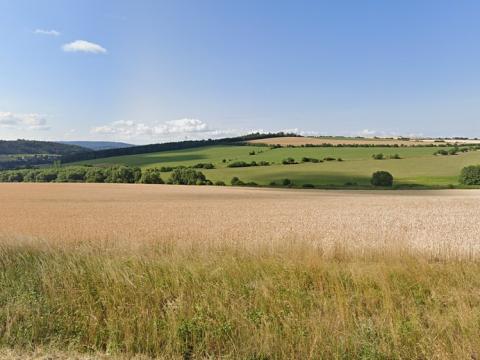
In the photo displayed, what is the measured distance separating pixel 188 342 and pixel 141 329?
0.68 m

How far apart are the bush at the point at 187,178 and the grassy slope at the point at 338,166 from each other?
3.43 m

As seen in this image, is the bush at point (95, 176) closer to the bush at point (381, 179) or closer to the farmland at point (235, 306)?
the bush at point (381, 179)

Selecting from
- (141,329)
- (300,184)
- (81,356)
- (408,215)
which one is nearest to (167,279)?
(141,329)

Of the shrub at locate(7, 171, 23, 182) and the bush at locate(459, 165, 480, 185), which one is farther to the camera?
the shrub at locate(7, 171, 23, 182)

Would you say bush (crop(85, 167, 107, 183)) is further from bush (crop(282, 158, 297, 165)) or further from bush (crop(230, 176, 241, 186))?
bush (crop(282, 158, 297, 165))

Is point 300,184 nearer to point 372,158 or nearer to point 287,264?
point 372,158

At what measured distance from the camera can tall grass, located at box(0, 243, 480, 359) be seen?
4.14 m

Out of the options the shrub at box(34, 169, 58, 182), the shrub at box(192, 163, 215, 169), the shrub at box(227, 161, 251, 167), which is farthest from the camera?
the shrub at box(227, 161, 251, 167)

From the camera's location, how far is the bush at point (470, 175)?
186 ft

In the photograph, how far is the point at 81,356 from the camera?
3982 millimetres

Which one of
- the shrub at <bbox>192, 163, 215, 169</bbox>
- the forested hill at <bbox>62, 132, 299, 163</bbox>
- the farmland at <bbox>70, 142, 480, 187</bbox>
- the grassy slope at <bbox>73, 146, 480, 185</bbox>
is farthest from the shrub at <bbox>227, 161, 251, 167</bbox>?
the forested hill at <bbox>62, 132, 299, 163</bbox>

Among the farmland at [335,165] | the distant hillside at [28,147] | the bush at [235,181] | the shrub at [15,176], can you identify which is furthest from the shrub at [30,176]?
the distant hillside at [28,147]

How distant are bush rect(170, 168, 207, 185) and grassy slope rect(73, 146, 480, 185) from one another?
A: 3434 mm

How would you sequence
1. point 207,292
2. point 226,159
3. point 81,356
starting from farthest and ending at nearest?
point 226,159, point 207,292, point 81,356
